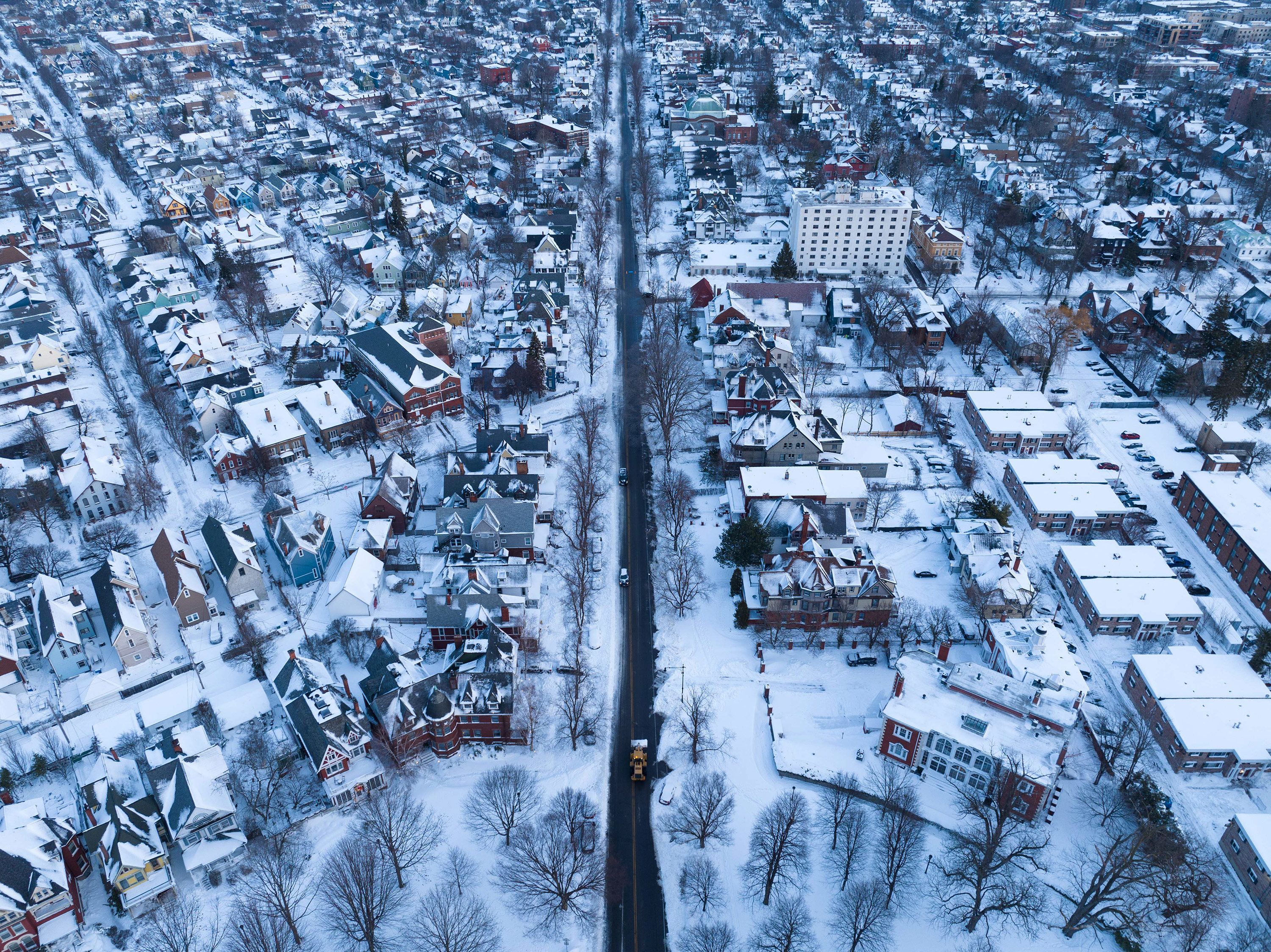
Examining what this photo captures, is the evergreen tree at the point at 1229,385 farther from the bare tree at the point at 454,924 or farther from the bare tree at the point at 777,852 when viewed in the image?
the bare tree at the point at 454,924

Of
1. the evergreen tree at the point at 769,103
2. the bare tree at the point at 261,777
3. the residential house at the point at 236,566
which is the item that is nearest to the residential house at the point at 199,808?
the bare tree at the point at 261,777

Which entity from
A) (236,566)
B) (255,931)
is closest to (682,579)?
(236,566)

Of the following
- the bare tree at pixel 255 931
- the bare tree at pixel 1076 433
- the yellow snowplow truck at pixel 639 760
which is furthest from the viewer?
the bare tree at pixel 1076 433

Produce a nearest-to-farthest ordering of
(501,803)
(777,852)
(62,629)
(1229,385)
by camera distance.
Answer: (777,852) → (501,803) → (62,629) → (1229,385)

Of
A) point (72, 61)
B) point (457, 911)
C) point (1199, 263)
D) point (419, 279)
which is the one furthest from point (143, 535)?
point (72, 61)

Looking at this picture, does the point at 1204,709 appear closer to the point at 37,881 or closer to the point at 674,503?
the point at 674,503
